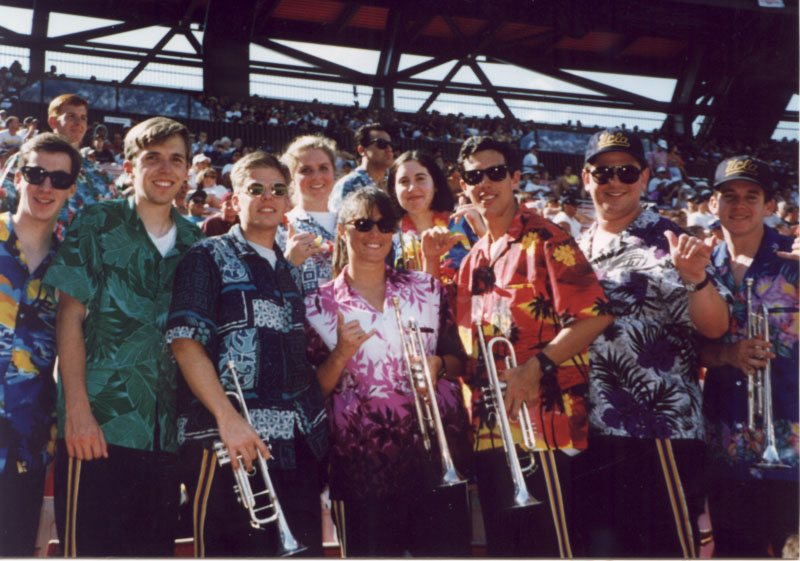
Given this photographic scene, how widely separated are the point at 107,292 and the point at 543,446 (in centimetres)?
176

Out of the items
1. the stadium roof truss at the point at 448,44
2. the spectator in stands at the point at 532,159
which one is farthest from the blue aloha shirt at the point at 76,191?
the spectator in stands at the point at 532,159

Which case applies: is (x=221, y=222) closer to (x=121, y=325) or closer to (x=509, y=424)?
(x=121, y=325)

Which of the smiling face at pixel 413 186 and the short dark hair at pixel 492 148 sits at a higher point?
the smiling face at pixel 413 186

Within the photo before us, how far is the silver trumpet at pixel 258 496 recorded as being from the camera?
2742mm

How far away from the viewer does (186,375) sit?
2779 millimetres

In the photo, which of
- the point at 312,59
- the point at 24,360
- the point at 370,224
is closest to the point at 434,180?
the point at 370,224

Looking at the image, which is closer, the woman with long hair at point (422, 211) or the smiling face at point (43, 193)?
the smiling face at point (43, 193)

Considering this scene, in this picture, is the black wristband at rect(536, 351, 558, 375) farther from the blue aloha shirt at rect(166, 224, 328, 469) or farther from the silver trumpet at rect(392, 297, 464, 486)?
the blue aloha shirt at rect(166, 224, 328, 469)

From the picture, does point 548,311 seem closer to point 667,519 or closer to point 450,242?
point 450,242

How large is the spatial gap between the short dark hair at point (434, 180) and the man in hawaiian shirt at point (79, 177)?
1578mm

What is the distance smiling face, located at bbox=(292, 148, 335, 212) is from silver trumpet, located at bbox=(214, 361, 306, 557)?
1.62 meters

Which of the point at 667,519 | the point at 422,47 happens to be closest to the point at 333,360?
the point at 667,519

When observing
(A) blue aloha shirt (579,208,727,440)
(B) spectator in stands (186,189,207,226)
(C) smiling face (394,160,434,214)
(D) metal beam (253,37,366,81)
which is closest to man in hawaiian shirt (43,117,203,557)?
(C) smiling face (394,160,434,214)

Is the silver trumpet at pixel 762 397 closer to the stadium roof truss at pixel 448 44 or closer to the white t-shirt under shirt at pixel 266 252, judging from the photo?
the white t-shirt under shirt at pixel 266 252
